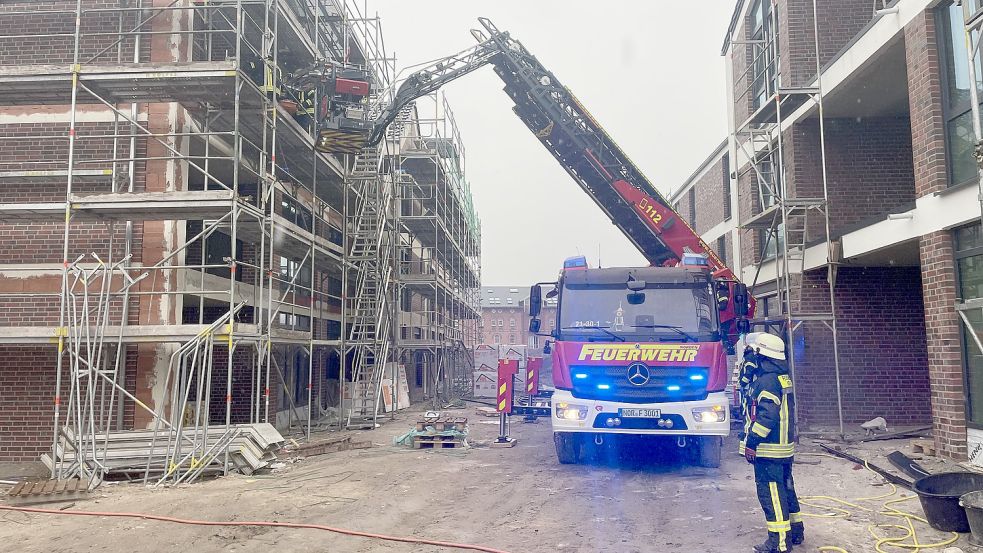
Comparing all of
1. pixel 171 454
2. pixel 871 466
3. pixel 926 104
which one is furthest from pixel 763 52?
pixel 171 454

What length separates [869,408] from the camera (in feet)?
42.6

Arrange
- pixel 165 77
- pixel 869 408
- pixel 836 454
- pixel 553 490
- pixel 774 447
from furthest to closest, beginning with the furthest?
pixel 869 408, pixel 836 454, pixel 165 77, pixel 553 490, pixel 774 447

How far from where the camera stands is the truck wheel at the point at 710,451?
9180 millimetres

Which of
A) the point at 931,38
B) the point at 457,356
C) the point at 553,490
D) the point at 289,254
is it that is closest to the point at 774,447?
the point at 553,490

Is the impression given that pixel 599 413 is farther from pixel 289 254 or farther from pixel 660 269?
pixel 289 254

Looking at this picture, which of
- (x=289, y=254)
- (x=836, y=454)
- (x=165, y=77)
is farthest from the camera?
(x=289, y=254)

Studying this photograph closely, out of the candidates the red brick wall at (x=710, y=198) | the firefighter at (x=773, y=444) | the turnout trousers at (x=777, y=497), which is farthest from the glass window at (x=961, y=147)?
the red brick wall at (x=710, y=198)

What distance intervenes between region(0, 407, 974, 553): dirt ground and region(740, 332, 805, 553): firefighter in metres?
0.35

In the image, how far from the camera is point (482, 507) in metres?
7.33

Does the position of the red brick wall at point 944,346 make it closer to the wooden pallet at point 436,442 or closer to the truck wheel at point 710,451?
the truck wheel at point 710,451

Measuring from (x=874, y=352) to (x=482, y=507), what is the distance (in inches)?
375

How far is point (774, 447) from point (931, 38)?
6957 millimetres

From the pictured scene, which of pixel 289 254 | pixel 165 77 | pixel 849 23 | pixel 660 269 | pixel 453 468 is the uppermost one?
pixel 849 23

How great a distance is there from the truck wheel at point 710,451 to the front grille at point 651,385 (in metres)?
0.84
